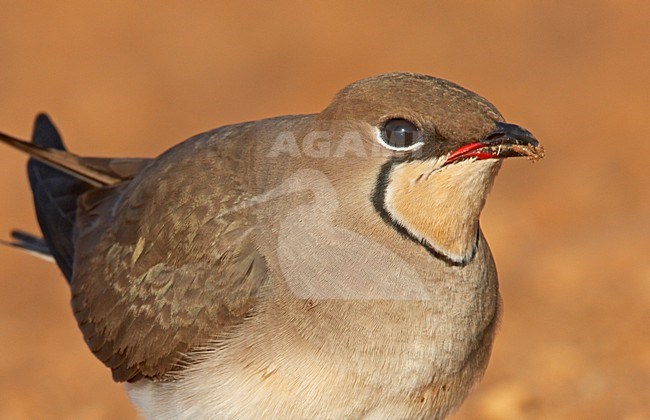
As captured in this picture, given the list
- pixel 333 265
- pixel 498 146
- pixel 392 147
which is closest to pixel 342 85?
pixel 333 265

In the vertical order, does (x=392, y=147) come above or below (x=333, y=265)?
above

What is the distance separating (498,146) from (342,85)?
6551 millimetres

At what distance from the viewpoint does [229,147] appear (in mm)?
4703

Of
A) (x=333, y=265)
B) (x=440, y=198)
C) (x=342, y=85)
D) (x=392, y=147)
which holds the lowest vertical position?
(x=342, y=85)

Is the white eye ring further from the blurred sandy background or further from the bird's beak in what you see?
the blurred sandy background

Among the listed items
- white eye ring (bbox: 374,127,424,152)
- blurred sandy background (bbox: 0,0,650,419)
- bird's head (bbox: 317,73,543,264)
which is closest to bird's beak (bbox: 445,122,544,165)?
bird's head (bbox: 317,73,543,264)

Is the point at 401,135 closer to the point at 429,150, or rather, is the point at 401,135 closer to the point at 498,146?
the point at 429,150

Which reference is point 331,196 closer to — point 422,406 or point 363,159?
point 363,159

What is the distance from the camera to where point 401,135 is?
155 inches

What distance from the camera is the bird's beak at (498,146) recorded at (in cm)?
384

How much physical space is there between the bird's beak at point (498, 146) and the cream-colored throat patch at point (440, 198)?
0.09 ft

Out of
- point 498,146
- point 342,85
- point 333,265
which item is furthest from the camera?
point 342,85

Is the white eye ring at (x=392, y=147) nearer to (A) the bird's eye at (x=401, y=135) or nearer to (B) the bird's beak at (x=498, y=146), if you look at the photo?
(A) the bird's eye at (x=401, y=135)

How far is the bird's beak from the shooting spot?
12.6 ft
